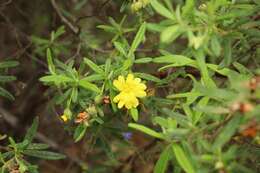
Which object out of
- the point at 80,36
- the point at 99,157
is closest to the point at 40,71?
the point at 80,36

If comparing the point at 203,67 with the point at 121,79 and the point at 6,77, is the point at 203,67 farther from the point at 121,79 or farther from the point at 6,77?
the point at 6,77

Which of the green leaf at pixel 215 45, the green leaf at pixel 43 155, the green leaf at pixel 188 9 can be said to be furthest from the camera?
the green leaf at pixel 43 155

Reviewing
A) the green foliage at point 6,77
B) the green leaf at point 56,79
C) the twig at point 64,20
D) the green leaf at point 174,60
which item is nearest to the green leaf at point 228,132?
the green leaf at point 174,60

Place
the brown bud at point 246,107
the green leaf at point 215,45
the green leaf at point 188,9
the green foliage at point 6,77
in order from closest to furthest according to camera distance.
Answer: the brown bud at point 246,107
the green leaf at point 215,45
the green leaf at point 188,9
the green foliage at point 6,77

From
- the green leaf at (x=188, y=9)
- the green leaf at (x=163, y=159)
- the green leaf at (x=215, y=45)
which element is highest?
the green leaf at (x=188, y=9)

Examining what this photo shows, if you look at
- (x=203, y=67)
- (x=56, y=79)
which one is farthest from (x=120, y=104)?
(x=203, y=67)

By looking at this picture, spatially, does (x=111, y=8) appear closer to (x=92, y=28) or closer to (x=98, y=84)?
(x=92, y=28)

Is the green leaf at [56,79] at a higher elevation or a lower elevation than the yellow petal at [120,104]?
higher

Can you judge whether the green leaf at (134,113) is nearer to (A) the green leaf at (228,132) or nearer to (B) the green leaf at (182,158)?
(B) the green leaf at (182,158)
